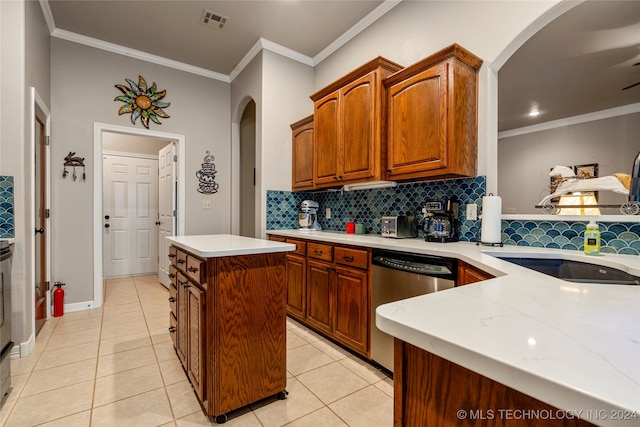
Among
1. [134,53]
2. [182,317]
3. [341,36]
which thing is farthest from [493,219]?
[134,53]

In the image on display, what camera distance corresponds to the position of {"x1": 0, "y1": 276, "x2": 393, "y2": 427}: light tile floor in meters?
1.61

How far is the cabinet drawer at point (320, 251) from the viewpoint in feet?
8.25

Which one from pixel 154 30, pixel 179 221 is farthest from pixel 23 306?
pixel 154 30

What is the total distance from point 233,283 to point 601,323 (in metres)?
1.45

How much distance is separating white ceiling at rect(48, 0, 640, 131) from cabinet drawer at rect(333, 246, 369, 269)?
2.38 metres

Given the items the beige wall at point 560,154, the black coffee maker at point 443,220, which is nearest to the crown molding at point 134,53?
the black coffee maker at point 443,220

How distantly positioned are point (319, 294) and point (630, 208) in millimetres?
2076

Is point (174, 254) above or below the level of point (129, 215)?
below

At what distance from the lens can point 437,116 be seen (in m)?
2.14

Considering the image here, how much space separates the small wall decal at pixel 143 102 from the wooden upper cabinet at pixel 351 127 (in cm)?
215

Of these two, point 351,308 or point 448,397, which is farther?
point 351,308

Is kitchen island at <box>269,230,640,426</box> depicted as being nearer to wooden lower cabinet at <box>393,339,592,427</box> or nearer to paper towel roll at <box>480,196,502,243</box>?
wooden lower cabinet at <box>393,339,592,427</box>

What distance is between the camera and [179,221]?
402cm

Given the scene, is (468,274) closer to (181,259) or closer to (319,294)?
(319,294)
